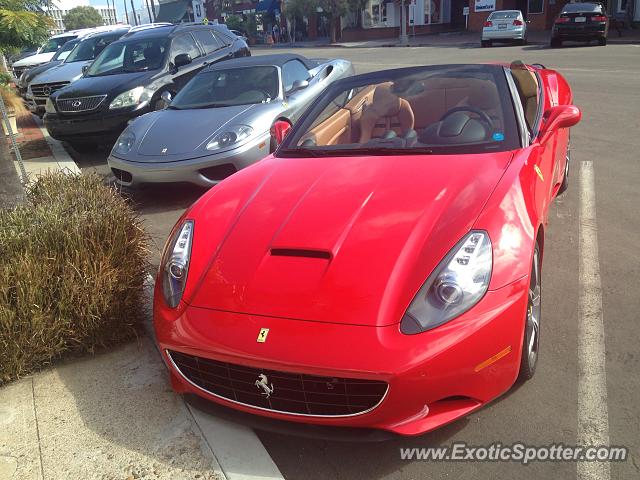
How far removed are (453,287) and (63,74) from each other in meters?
10.8

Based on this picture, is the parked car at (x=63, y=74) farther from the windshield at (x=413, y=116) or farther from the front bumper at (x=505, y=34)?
the front bumper at (x=505, y=34)

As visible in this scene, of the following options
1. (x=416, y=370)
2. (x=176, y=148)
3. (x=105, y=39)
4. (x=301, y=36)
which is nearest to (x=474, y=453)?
(x=416, y=370)

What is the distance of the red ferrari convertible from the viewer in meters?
2.10

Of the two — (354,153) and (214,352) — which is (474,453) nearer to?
(214,352)

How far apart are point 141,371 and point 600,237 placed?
340 cm

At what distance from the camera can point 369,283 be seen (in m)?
2.27

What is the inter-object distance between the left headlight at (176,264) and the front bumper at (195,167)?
104 inches

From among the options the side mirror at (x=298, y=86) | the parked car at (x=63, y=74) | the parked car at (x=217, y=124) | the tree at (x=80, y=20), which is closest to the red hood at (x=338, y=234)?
the parked car at (x=217, y=124)

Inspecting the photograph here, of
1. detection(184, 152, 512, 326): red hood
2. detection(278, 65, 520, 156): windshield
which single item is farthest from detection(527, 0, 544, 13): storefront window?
detection(184, 152, 512, 326): red hood

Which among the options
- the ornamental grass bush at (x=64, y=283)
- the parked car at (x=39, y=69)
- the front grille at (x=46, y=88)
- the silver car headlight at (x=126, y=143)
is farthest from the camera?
the parked car at (x=39, y=69)

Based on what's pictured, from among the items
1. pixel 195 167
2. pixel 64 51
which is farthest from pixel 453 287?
pixel 64 51

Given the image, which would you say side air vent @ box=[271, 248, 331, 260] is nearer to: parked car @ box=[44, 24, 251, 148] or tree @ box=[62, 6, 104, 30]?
parked car @ box=[44, 24, 251, 148]

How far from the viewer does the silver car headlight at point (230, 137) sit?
221 inches

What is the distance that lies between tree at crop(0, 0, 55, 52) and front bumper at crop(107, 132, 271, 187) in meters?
1.39
